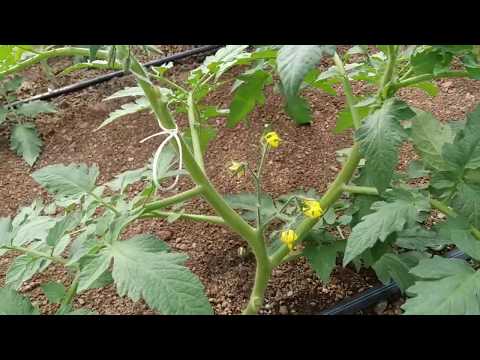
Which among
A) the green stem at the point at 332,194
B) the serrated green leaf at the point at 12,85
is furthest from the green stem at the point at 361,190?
the serrated green leaf at the point at 12,85

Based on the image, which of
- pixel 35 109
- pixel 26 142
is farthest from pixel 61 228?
pixel 35 109

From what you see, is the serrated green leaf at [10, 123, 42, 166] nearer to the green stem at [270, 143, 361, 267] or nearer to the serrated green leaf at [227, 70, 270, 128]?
the serrated green leaf at [227, 70, 270, 128]

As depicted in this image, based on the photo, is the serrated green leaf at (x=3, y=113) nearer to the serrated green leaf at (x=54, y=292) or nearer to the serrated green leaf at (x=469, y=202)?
the serrated green leaf at (x=54, y=292)

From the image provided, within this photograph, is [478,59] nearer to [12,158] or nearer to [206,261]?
[206,261]

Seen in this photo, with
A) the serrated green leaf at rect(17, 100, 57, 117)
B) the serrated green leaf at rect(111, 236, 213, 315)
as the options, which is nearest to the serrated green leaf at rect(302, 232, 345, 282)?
the serrated green leaf at rect(111, 236, 213, 315)

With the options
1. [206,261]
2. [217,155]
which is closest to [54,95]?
[217,155]

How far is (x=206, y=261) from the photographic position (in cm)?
156

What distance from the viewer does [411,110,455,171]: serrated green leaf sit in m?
1.13

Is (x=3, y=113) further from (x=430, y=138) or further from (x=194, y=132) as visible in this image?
(x=430, y=138)

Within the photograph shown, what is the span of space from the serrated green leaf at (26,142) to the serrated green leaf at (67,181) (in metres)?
0.98

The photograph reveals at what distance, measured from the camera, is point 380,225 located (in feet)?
3.18

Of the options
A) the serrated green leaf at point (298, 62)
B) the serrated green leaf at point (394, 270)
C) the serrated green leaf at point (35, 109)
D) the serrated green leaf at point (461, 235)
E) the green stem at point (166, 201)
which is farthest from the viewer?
the serrated green leaf at point (35, 109)

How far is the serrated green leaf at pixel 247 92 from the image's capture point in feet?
4.19

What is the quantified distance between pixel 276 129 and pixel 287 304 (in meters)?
0.75
